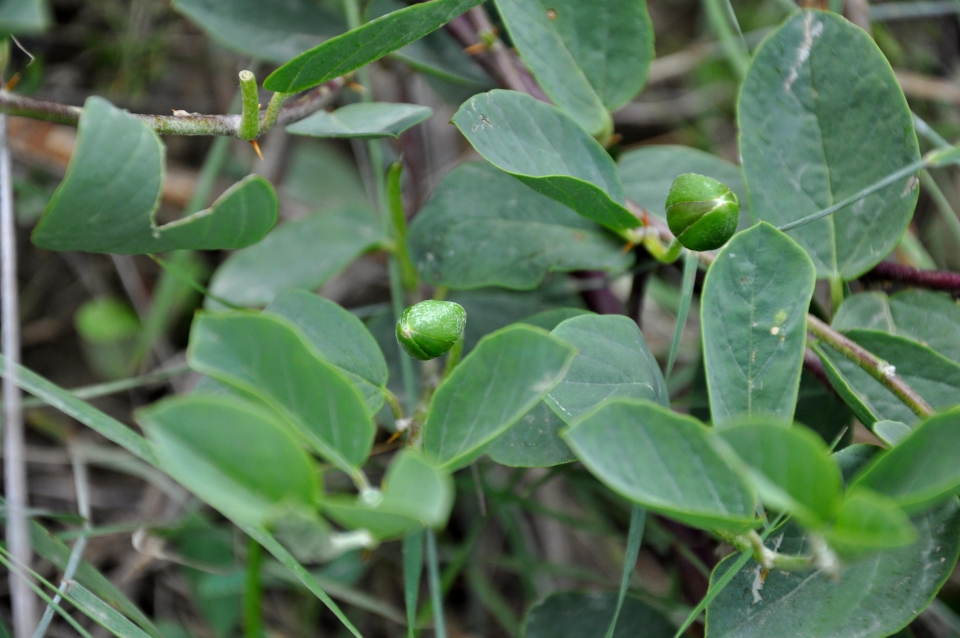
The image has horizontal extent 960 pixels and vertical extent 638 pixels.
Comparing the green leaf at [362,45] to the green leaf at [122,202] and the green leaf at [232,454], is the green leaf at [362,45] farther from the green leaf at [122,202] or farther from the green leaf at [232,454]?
the green leaf at [232,454]

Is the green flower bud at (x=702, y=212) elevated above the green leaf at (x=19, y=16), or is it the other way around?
the green leaf at (x=19, y=16)

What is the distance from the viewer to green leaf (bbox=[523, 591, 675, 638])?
102 centimetres

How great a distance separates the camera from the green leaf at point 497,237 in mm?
966

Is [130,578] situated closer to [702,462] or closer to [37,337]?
[37,337]

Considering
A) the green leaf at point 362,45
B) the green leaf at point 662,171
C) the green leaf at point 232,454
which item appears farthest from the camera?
the green leaf at point 662,171

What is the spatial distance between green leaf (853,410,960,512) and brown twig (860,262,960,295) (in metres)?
0.44

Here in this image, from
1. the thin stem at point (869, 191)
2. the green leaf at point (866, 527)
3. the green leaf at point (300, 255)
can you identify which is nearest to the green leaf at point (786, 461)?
the green leaf at point (866, 527)

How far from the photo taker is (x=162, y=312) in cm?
154

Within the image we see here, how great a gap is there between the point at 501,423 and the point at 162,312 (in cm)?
120

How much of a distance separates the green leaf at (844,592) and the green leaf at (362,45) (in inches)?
24.1

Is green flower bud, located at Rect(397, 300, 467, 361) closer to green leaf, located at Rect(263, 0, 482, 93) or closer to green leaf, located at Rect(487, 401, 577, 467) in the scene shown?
green leaf, located at Rect(487, 401, 577, 467)

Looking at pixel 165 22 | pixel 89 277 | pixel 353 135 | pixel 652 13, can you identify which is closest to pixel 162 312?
pixel 89 277

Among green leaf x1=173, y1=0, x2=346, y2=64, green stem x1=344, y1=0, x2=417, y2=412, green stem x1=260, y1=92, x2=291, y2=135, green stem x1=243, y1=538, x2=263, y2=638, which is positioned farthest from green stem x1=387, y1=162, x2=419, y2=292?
green stem x1=243, y1=538, x2=263, y2=638

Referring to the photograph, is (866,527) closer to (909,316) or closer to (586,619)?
(909,316)
